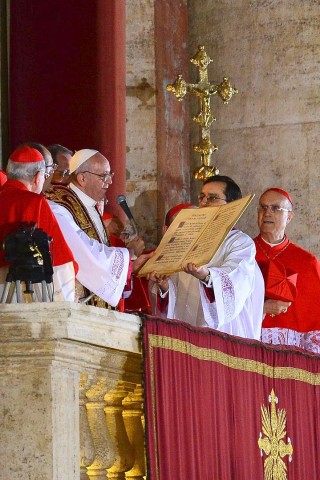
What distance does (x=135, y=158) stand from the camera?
10102 millimetres

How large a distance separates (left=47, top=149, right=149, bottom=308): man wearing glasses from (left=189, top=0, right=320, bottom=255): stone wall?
10.8ft

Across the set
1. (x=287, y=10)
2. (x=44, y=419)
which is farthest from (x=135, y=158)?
(x=44, y=419)

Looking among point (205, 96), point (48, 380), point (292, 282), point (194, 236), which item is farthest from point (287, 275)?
point (48, 380)

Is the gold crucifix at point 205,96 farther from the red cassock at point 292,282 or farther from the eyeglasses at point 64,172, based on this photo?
the eyeglasses at point 64,172

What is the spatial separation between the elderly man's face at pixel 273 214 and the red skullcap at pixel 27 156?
2.41m

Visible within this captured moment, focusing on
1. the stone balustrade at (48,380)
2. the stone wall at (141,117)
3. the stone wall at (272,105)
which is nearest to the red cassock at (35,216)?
the stone balustrade at (48,380)

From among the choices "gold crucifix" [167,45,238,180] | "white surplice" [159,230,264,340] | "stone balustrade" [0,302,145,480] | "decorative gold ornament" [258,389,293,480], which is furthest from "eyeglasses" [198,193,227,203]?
"stone balustrade" [0,302,145,480]

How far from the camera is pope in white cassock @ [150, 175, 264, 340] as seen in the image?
6.71 meters

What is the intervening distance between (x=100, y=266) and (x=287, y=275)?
187 cm

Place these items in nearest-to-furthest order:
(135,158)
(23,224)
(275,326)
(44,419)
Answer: (44,419)
(23,224)
(275,326)
(135,158)

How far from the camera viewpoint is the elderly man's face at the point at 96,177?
Result: 23.2 ft

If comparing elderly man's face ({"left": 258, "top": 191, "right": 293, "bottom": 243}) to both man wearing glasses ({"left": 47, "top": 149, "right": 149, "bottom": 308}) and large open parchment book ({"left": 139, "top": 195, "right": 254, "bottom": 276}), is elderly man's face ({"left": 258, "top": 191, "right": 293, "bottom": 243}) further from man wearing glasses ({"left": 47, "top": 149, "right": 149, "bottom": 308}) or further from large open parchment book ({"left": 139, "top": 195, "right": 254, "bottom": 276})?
large open parchment book ({"left": 139, "top": 195, "right": 254, "bottom": 276})

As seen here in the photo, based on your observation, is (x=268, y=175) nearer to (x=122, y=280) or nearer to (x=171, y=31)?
(x=171, y=31)

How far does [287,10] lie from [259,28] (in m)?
0.26
